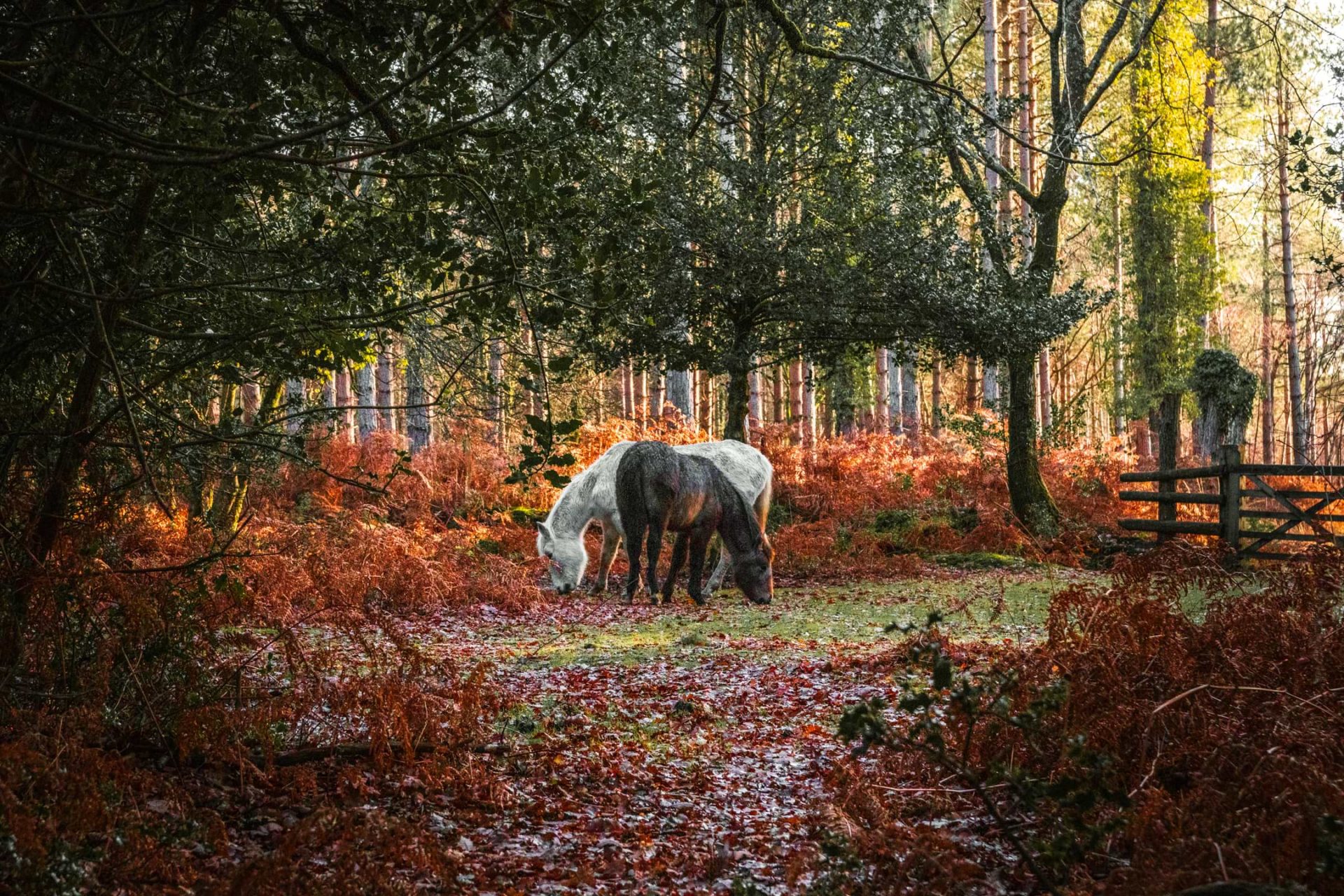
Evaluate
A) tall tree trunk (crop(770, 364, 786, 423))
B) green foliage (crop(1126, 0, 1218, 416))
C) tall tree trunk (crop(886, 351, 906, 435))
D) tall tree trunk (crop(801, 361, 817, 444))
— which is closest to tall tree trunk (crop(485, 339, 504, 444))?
tall tree trunk (crop(770, 364, 786, 423))

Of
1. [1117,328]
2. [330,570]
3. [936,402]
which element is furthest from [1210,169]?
[330,570]

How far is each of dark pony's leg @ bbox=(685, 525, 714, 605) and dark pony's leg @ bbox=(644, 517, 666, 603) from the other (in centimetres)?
36

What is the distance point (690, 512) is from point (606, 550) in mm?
1889

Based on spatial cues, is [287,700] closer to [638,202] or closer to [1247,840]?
[638,202]

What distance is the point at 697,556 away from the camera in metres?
11.4

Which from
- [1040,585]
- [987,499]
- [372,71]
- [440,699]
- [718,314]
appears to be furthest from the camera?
[987,499]

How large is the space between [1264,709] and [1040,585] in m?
8.90

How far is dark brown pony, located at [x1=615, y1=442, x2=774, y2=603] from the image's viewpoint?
11188 mm

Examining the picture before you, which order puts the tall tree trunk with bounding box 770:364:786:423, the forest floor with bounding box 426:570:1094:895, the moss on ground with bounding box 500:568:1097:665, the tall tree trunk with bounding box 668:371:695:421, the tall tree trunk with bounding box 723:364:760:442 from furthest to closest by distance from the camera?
1. the tall tree trunk with bounding box 770:364:786:423
2. the tall tree trunk with bounding box 668:371:695:421
3. the tall tree trunk with bounding box 723:364:760:442
4. the moss on ground with bounding box 500:568:1097:665
5. the forest floor with bounding box 426:570:1094:895

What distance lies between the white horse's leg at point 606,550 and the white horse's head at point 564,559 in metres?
0.35

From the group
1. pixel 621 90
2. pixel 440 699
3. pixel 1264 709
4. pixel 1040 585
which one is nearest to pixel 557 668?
pixel 440 699

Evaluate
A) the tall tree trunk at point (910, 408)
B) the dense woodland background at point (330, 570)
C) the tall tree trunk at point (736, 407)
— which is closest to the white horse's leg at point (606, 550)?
the tall tree trunk at point (736, 407)

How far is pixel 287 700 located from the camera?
448 cm

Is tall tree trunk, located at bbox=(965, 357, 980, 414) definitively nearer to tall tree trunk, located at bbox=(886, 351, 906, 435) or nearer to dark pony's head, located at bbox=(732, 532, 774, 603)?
tall tree trunk, located at bbox=(886, 351, 906, 435)
